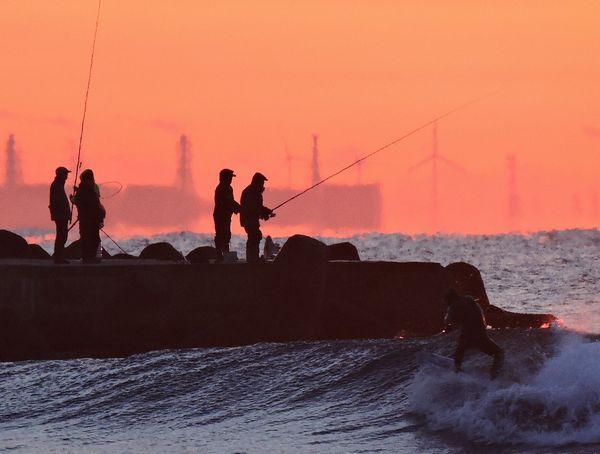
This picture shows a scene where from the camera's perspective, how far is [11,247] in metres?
29.9

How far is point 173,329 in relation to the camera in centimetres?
2627

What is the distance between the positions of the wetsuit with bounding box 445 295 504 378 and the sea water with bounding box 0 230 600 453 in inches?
12.6

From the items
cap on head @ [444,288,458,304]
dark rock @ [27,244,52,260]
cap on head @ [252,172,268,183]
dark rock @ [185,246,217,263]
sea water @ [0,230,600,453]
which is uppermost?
cap on head @ [252,172,268,183]

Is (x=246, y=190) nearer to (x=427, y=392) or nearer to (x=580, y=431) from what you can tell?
(x=427, y=392)

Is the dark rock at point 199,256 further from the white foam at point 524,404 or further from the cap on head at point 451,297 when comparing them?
the cap on head at point 451,297

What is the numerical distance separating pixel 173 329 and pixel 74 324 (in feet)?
5.69

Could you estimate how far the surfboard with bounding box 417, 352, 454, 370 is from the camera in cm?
2010

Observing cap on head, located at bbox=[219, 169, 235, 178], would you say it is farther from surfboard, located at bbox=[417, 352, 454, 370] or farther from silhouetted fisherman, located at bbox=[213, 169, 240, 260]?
surfboard, located at bbox=[417, 352, 454, 370]

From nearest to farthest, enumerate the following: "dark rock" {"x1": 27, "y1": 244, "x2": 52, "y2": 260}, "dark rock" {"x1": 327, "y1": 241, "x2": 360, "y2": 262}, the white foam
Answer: the white foam → "dark rock" {"x1": 327, "y1": 241, "x2": 360, "y2": 262} → "dark rock" {"x1": 27, "y1": 244, "x2": 52, "y2": 260}

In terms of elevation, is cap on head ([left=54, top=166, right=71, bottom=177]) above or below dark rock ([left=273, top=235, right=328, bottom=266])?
above

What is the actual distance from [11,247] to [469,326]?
13.3m

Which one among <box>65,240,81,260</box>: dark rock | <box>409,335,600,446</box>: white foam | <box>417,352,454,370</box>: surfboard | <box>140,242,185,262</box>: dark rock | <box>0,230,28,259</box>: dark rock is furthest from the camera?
<box>65,240,81,260</box>: dark rock

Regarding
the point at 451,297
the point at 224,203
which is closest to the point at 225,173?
the point at 224,203

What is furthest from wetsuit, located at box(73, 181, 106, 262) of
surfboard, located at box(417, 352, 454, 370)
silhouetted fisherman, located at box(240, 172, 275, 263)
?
surfboard, located at box(417, 352, 454, 370)
